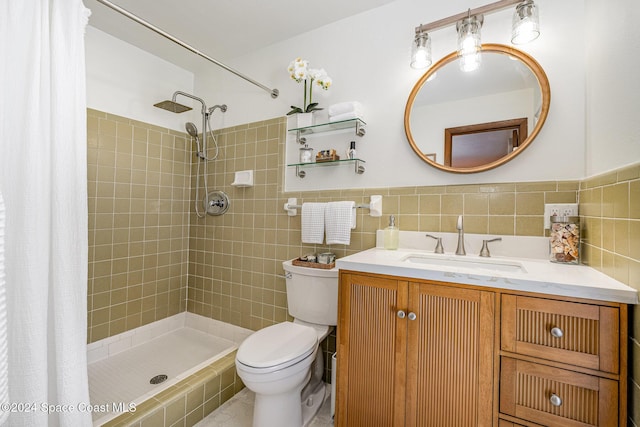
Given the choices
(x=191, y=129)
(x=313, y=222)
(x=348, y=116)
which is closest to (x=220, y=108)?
(x=191, y=129)

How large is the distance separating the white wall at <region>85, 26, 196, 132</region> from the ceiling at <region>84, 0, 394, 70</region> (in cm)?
9

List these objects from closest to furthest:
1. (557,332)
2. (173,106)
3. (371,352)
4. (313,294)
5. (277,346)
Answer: (557,332) < (371,352) < (277,346) < (313,294) < (173,106)

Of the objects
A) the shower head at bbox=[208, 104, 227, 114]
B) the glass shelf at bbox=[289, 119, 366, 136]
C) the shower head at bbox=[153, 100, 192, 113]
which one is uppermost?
the shower head at bbox=[208, 104, 227, 114]

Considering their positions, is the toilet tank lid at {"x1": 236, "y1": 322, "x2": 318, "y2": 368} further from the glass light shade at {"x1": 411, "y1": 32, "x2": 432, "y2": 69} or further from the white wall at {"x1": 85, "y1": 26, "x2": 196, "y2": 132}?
the white wall at {"x1": 85, "y1": 26, "x2": 196, "y2": 132}

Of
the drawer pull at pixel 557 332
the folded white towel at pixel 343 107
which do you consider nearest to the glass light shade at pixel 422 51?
the folded white towel at pixel 343 107

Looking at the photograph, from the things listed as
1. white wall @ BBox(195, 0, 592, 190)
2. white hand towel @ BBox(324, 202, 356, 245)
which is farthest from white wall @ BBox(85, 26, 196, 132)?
white hand towel @ BBox(324, 202, 356, 245)

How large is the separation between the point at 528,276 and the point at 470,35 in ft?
3.59

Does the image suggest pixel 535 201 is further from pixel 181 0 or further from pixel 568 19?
pixel 181 0

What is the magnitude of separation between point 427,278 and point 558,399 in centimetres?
48

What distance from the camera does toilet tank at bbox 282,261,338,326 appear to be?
1.54 m

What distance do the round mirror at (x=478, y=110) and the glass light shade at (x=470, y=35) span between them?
4.7 inches

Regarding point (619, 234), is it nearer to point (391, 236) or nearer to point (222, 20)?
point (391, 236)

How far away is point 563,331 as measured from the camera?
0.81 meters

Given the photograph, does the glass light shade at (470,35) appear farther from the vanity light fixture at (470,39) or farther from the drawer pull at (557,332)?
the drawer pull at (557,332)
